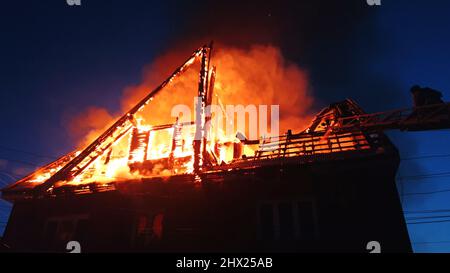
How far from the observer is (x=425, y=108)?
15945 millimetres

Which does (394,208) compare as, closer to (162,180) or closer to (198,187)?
(198,187)

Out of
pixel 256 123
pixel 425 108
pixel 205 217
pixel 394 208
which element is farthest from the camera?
pixel 256 123

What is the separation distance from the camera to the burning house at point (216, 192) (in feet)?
42.9

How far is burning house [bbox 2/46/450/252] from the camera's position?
1309cm

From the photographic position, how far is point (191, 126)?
64.7 feet

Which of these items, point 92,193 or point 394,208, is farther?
point 92,193

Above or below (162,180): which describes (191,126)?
above

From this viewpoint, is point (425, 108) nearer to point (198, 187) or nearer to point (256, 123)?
point (198, 187)

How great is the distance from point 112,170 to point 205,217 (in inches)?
286

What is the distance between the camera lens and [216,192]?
15.2 metres

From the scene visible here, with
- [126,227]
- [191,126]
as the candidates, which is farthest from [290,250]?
[191,126]
